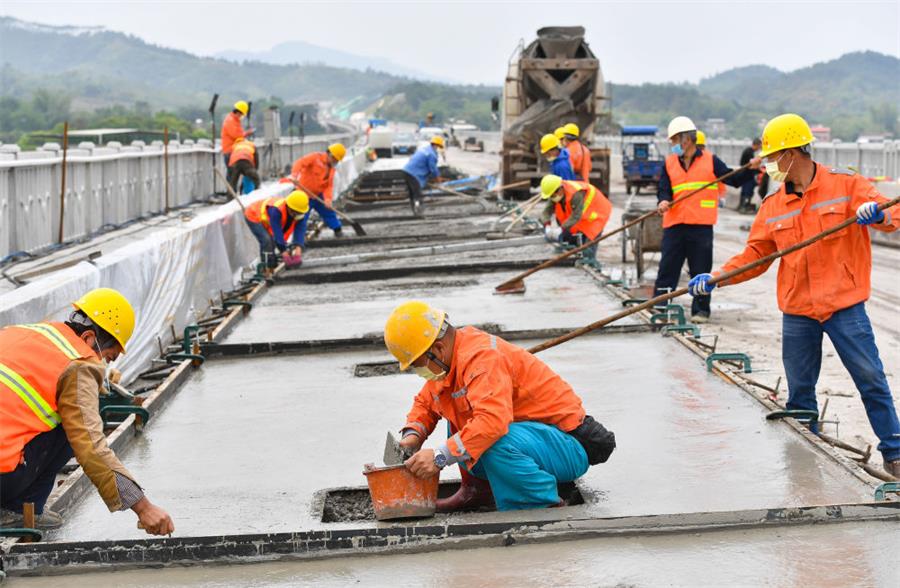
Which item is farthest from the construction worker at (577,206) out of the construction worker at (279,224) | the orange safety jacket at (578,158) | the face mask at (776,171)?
the face mask at (776,171)

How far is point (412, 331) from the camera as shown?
4.93 metres

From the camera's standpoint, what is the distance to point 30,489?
503 centimetres

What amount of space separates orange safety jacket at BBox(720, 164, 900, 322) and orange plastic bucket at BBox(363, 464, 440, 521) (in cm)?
241

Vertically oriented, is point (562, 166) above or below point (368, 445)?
above

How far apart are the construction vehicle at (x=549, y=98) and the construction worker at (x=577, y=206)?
1165 centimetres

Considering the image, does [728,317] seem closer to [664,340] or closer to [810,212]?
[664,340]

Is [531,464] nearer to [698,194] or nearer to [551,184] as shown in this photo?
[698,194]

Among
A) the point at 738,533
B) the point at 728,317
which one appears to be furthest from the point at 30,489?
the point at 728,317

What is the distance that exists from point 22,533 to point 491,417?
2.10m

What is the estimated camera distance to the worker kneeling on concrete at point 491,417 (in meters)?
4.86

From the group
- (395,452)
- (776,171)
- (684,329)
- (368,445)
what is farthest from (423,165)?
(395,452)

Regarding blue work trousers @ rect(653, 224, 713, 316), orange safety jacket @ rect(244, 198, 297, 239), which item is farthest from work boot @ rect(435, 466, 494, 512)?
orange safety jacket @ rect(244, 198, 297, 239)

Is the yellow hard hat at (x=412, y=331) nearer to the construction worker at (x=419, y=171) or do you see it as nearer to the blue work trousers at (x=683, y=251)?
the blue work trousers at (x=683, y=251)

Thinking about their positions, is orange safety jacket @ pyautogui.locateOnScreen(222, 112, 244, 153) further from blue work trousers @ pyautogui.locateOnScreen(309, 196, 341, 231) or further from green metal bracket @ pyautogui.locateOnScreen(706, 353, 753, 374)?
green metal bracket @ pyautogui.locateOnScreen(706, 353, 753, 374)
